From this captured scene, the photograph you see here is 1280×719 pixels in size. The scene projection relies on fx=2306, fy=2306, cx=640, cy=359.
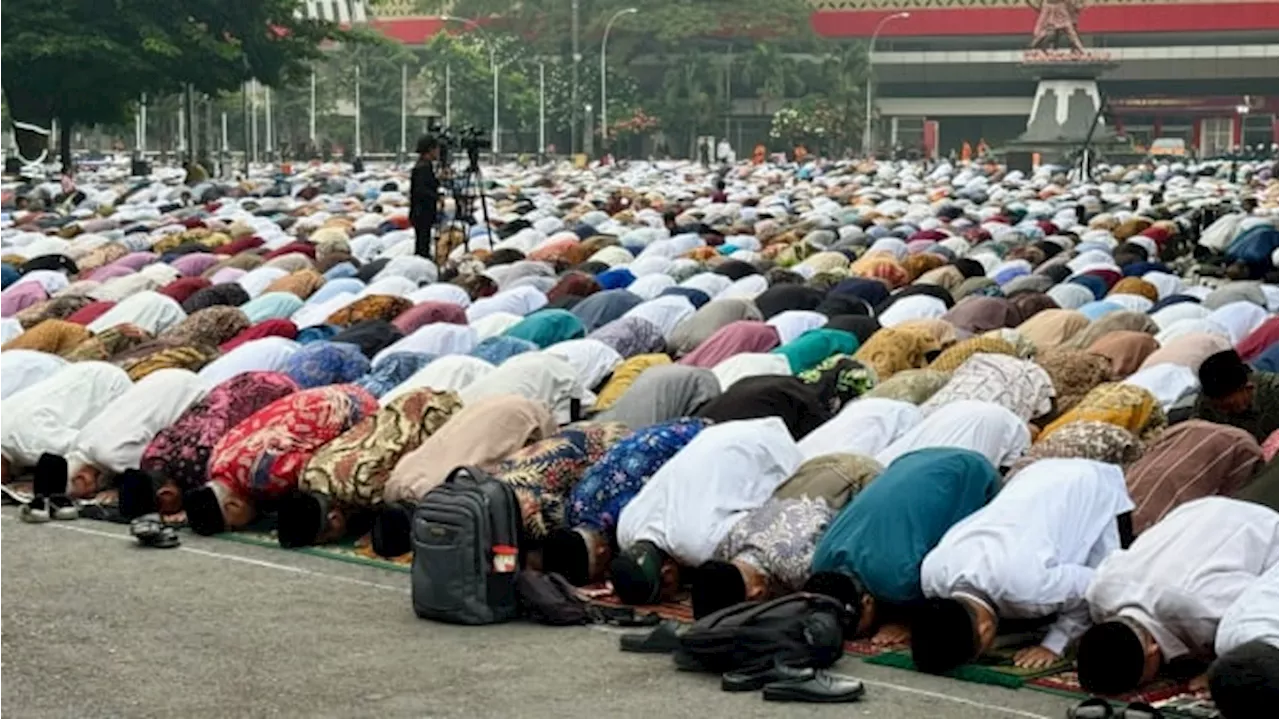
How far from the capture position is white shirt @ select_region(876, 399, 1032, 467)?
11.0m

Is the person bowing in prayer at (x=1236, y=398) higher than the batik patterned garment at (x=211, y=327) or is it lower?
higher

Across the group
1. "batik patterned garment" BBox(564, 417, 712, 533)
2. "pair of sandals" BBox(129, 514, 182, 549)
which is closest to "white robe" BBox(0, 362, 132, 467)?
"pair of sandals" BBox(129, 514, 182, 549)

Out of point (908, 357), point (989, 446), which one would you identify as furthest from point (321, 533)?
point (908, 357)

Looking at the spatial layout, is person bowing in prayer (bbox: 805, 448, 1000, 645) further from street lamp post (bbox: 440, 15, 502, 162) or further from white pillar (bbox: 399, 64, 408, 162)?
white pillar (bbox: 399, 64, 408, 162)

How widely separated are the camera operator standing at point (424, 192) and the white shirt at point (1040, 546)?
1345 cm

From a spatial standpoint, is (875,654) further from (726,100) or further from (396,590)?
(726,100)

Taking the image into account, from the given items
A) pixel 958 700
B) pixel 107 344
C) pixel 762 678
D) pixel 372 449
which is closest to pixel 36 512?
pixel 372 449

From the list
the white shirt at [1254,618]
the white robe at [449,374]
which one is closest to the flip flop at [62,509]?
the white robe at [449,374]

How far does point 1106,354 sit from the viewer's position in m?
14.2

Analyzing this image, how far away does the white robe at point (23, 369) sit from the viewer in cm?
1462

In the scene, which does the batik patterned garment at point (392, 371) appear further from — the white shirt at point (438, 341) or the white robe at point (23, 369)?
the white robe at point (23, 369)

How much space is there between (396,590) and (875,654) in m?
2.41

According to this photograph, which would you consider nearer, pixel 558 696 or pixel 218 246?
pixel 558 696

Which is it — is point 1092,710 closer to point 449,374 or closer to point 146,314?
point 449,374
